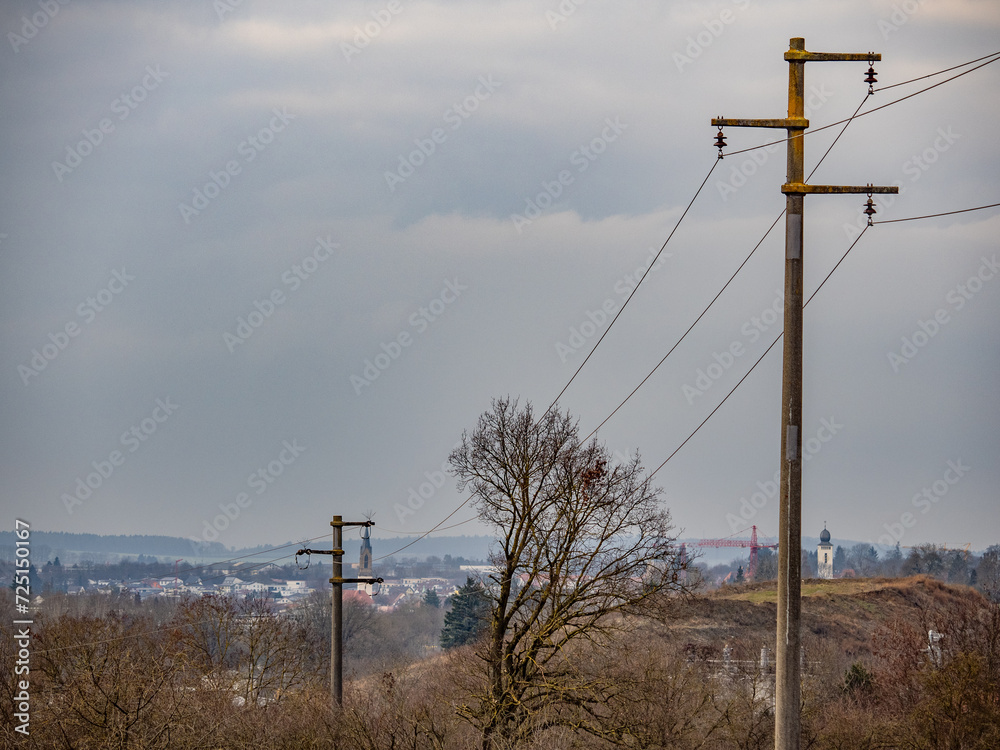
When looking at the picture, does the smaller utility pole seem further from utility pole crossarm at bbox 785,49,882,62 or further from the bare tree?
utility pole crossarm at bbox 785,49,882,62

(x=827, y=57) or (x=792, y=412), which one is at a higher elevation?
(x=827, y=57)

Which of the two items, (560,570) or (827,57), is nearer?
(827,57)

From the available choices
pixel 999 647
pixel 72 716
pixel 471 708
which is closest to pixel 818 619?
pixel 999 647

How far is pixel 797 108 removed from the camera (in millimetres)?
10930

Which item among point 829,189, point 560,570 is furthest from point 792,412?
point 560,570

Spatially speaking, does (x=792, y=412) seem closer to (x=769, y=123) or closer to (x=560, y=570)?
(x=769, y=123)

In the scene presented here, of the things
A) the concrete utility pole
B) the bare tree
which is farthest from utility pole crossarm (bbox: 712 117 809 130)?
the bare tree

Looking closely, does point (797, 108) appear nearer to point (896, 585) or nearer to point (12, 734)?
point (12, 734)

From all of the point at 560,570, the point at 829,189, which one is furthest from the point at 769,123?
the point at 560,570

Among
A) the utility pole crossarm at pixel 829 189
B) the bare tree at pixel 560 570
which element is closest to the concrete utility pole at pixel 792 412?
the utility pole crossarm at pixel 829 189

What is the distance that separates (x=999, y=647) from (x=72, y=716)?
30.7 m

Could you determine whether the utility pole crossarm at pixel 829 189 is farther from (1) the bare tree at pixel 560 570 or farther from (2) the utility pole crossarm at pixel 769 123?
(1) the bare tree at pixel 560 570

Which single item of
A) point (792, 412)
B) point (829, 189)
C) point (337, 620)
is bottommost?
point (337, 620)

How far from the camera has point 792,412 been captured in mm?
10680
